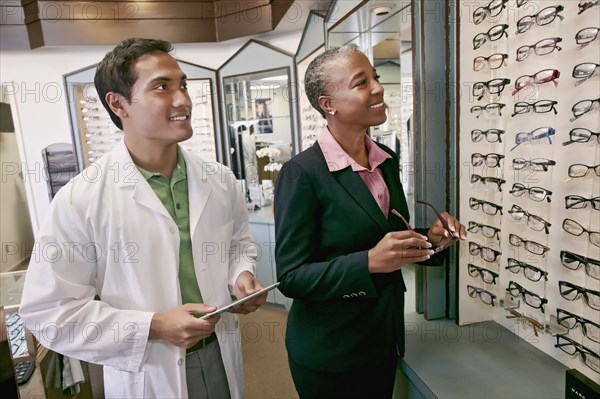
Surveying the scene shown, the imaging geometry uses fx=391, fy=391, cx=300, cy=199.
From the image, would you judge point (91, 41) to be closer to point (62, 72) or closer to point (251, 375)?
point (62, 72)

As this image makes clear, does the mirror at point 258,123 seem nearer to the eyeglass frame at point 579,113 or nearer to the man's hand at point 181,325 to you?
the eyeglass frame at point 579,113

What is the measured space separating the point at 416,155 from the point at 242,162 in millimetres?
2350

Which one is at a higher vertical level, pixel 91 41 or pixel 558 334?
pixel 91 41

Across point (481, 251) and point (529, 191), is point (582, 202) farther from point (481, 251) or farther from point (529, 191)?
point (481, 251)

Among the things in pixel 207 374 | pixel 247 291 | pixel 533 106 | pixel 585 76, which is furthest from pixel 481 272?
pixel 207 374

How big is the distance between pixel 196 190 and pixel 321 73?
0.53 m

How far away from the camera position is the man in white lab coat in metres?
0.97

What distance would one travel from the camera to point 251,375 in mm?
2803

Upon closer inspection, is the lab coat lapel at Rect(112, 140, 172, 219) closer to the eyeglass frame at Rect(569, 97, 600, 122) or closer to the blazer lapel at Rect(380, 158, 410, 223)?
the blazer lapel at Rect(380, 158, 410, 223)

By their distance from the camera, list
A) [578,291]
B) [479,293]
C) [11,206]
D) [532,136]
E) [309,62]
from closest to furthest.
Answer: [578,291], [532,136], [479,293], [309,62], [11,206]

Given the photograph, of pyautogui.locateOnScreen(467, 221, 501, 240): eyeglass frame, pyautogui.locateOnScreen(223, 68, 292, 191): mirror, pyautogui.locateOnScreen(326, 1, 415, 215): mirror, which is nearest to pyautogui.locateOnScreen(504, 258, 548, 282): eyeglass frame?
pyautogui.locateOnScreen(467, 221, 501, 240): eyeglass frame

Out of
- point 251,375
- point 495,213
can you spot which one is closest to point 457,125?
point 495,213

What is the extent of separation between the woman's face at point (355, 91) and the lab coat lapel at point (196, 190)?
18.2 inches

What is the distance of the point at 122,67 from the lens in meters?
→ 1.06
